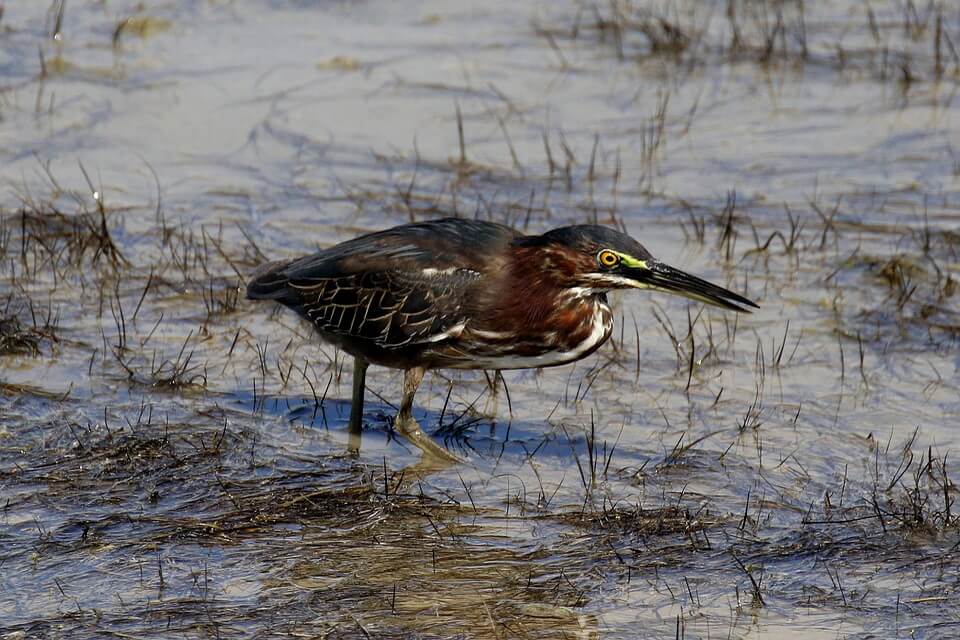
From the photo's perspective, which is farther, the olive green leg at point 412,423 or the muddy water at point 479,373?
the olive green leg at point 412,423

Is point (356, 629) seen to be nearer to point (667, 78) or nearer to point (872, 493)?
point (872, 493)

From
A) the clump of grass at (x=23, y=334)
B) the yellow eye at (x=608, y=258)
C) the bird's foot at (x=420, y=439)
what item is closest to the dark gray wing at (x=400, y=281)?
the bird's foot at (x=420, y=439)

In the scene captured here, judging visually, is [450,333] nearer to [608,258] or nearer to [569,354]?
[569,354]

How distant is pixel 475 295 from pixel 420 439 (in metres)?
0.67

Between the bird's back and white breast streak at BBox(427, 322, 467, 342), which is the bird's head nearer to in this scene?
the bird's back

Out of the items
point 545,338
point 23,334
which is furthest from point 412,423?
point 23,334

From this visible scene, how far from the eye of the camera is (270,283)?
6996 millimetres

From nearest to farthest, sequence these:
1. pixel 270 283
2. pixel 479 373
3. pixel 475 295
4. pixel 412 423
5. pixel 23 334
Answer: pixel 475 295 < pixel 412 423 < pixel 270 283 < pixel 23 334 < pixel 479 373

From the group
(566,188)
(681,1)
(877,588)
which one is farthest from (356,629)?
(681,1)

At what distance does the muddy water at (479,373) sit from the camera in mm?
5246

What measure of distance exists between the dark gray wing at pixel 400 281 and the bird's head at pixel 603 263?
0.93 ft

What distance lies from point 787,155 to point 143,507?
19.2ft

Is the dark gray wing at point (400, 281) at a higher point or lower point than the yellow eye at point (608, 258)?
lower

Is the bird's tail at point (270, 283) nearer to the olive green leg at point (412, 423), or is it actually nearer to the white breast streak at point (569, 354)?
the olive green leg at point (412, 423)
